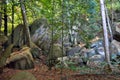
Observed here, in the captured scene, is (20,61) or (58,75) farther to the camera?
(20,61)

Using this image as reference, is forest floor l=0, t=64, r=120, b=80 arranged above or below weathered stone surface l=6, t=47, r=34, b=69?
below

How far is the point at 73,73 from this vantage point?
873cm

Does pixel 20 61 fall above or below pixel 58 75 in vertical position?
above

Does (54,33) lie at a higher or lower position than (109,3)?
lower

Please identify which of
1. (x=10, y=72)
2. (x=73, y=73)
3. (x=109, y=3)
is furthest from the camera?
(x=109, y=3)

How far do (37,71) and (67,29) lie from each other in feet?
7.72

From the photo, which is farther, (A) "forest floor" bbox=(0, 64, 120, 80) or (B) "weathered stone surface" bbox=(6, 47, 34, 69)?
(B) "weathered stone surface" bbox=(6, 47, 34, 69)

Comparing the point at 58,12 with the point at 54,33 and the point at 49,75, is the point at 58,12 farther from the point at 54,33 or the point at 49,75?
the point at 49,75

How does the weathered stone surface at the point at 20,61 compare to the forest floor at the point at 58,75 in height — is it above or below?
above

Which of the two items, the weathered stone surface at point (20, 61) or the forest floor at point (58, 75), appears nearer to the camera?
the forest floor at point (58, 75)

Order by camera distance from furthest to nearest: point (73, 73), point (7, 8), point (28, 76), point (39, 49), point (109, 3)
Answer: point (109, 3)
point (7, 8)
point (39, 49)
point (73, 73)
point (28, 76)

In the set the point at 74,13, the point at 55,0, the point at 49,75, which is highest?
the point at 55,0

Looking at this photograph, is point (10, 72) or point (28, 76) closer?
point (28, 76)

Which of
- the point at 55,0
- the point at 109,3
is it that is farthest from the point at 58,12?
the point at 109,3
